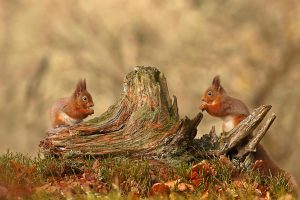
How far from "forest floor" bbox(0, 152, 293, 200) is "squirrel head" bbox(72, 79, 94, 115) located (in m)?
0.99

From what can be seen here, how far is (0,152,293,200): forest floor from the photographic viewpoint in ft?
22.3

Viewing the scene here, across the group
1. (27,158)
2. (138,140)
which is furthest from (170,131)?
(27,158)

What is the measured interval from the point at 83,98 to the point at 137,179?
163 cm

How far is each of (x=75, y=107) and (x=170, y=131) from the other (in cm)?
126

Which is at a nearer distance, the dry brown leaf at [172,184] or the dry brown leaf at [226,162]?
the dry brown leaf at [172,184]

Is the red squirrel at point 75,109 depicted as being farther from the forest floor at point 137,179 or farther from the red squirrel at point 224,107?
the red squirrel at point 224,107

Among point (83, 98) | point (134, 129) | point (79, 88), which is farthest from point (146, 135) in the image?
point (79, 88)

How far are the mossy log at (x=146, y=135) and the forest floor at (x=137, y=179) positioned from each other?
0.52 ft

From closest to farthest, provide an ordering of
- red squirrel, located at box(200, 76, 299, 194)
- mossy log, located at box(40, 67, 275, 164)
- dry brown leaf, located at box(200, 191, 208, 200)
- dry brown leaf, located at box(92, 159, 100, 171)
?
dry brown leaf, located at box(200, 191, 208, 200), dry brown leaf, located at box(92, 159, 100, 171), mossy log, located at box(40, 67, 275, 164), red squirrel, located at box(200, 76, 299, 194)

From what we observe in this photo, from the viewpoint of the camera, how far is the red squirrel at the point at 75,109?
27.5ft

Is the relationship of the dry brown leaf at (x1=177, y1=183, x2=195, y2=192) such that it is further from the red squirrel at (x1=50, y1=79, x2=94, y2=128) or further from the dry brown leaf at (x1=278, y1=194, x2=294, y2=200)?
the red squirrel at (x1=50, y1=79, x2=94, y2=128)

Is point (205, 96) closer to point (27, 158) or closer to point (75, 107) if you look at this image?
point (75, 107)

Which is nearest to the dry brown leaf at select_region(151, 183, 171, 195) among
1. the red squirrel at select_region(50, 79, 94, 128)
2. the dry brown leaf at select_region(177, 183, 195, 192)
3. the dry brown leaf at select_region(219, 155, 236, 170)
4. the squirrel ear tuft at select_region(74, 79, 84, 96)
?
the dry brown leaf at select_region(177, 183, 195, 192)

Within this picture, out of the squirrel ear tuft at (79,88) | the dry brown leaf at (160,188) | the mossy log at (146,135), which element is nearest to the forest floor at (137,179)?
the dry brown leaf at (160,188)
